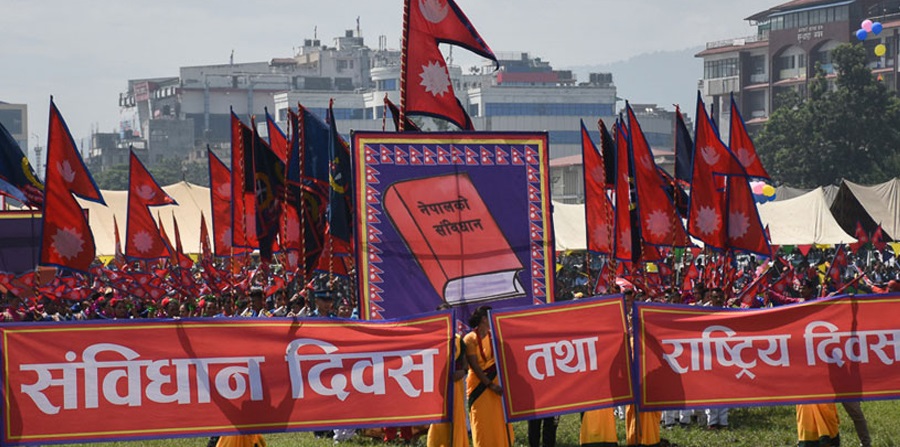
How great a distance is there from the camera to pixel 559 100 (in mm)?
151500

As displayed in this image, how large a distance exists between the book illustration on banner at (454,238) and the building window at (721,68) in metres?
95.1

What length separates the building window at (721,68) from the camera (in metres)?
106

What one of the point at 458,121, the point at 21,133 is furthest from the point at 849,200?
the point at 21,133

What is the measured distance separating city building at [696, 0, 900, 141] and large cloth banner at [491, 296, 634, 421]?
83.7 metres

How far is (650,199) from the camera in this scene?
64.1 feet

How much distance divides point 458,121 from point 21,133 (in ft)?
615

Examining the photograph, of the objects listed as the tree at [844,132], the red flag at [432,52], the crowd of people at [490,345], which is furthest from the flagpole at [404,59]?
the tree at [844,132]

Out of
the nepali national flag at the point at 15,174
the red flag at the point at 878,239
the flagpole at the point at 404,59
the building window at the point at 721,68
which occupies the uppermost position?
the building window at the point at 721,68

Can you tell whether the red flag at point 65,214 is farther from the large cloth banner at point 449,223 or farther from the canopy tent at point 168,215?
the canopy tent at point 168,215

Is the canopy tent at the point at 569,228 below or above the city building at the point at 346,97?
below

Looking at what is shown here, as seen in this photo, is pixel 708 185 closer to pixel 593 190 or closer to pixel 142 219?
pixel 593 190

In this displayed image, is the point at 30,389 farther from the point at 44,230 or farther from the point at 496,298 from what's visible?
the point at 44,230

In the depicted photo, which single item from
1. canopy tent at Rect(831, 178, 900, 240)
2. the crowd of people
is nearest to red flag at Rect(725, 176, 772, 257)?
the crowd of people

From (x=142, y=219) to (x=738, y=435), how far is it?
674 inches
